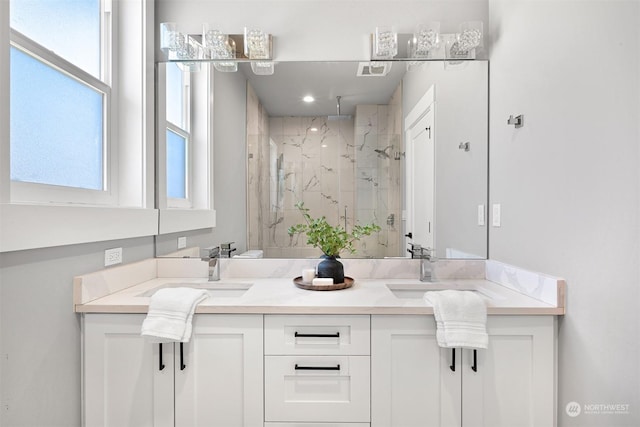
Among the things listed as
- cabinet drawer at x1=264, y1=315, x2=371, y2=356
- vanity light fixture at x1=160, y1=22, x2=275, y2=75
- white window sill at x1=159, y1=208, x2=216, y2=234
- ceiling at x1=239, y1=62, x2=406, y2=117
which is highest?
vanity light fixture at x1=160, y1=22, x2=275, y2=75

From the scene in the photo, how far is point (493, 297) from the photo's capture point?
141 centimetres

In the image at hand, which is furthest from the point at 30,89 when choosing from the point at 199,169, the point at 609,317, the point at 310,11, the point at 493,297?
the point at 609,317

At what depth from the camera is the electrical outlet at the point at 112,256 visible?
1453 millimetres

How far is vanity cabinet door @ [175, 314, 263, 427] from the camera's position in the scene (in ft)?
4.19

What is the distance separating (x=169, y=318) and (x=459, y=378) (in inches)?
45.8

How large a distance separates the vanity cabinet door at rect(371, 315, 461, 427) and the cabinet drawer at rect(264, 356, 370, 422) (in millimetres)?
60

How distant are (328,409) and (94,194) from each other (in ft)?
4.68

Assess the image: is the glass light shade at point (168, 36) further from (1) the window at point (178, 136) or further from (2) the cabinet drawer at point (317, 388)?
(2) the cabinet drawer at point (317, 388)

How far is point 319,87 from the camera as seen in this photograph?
185cm

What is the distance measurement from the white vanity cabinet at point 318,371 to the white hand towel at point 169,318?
0.31 meters

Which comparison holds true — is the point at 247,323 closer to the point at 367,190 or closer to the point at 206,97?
the point at 367,190

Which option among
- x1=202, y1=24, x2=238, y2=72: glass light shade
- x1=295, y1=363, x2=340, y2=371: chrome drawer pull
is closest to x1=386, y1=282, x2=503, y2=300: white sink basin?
x1=295, y1=363, x2=340, y2=371: chrome drawer pull

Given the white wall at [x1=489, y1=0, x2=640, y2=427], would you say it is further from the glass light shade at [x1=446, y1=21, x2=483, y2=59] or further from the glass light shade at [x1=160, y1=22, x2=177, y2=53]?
the glass light shade at [x1=160, y1=22, x2=177, y2=53]

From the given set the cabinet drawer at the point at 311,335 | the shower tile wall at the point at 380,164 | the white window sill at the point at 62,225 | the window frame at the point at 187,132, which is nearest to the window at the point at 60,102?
the white window sill at the point at 62,225
